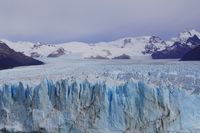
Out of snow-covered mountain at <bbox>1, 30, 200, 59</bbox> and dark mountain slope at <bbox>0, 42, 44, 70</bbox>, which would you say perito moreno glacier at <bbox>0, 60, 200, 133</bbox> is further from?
snow-covered mountain at <bbox>1, 30, 200, 59</bbox>

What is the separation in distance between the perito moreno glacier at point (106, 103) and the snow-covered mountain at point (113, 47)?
54293 mm

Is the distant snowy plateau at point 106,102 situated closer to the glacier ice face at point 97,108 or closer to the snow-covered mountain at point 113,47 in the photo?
the glacier ice face at point 97,108

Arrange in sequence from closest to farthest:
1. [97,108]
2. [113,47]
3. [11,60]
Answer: [97,108] → [11,60] → [113,47]

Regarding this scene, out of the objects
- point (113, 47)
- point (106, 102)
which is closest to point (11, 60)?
point (106, 102)

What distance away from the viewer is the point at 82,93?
716 inches

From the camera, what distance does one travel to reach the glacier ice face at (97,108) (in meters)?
16.9

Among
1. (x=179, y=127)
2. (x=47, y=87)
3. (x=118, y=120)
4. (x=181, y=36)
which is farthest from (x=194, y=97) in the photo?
(x=181, y=36)

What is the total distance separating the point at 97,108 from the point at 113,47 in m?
73.4

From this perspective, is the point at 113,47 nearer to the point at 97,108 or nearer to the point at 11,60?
the point at 11,60

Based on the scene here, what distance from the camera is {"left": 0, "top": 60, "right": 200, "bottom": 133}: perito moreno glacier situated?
16938mm

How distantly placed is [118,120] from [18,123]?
4.16m

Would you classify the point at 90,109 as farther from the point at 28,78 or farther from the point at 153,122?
the point at 28,78

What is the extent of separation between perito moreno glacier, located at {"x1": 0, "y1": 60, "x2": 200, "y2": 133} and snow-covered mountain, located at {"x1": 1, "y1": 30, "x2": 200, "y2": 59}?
5429 centimetres

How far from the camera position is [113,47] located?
90.8 m
